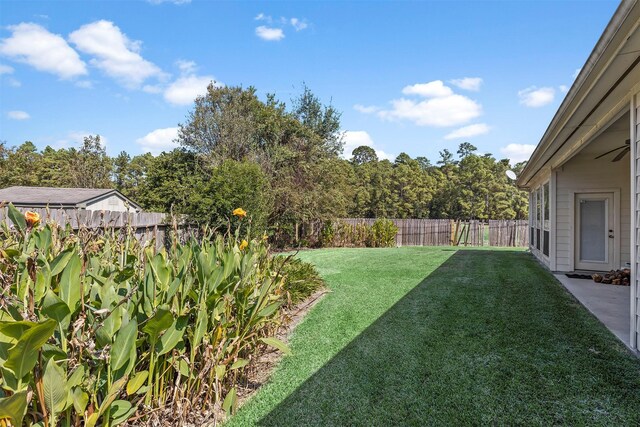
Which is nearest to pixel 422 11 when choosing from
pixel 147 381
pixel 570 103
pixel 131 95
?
pixel 570 103

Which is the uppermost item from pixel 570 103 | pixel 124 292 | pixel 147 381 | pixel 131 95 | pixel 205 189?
pixel 131 95

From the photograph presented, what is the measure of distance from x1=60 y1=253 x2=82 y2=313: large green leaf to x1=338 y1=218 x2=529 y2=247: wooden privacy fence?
15479 mm

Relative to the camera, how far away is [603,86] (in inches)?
125

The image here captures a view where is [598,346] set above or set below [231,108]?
below

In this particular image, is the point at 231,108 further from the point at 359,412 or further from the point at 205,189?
the point at 359,412

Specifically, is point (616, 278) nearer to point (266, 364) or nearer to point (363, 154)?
point (266, 364)

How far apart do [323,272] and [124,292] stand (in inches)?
231

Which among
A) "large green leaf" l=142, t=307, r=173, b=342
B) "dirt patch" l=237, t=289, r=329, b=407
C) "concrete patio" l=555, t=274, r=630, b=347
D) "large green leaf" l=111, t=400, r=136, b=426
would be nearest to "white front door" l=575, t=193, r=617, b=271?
"concrete patio" l=555, t=274, r=630, b=347

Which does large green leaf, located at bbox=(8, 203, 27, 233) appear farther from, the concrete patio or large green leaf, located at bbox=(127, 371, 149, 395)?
the concrete patio

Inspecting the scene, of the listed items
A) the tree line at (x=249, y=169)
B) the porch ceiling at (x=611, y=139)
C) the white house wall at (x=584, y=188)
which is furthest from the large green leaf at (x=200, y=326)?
the white house wall at (x=584, y=188)

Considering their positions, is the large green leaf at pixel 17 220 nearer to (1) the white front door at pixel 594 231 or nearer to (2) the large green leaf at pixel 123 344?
(2) the large green leaf at pixel 123 344

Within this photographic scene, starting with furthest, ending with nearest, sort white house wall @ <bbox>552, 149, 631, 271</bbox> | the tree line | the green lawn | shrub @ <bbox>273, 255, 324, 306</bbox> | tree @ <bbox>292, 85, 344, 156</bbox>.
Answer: tree @ <bbox>292, 85, 344, 156</bbox>
the tree line
white house wall @ <bbox>552, 149, 631, 271</bbox>
shrub @ <bbox>273, 255, 324, 306</bbox>
the green lawn

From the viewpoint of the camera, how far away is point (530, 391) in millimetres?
2535

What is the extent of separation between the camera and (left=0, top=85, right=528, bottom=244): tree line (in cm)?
923
